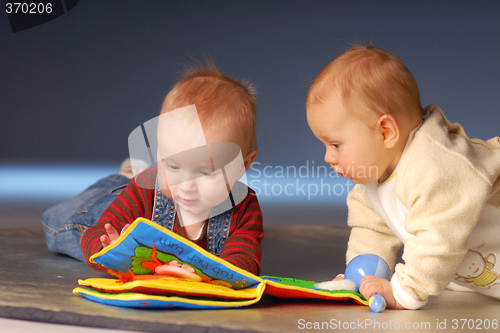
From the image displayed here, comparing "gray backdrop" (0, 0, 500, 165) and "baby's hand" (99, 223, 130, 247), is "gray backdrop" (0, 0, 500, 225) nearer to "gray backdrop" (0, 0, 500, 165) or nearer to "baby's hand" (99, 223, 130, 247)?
"gray backdrop" (0, 0, 500, 165)

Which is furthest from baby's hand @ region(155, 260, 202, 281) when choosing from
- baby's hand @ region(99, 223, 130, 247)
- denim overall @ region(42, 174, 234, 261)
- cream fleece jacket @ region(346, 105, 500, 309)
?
cream fleece jacket @ region(346, 105, 500, 309)

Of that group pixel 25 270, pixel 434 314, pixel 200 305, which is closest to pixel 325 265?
pixel 434 314

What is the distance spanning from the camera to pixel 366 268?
48.0 inches

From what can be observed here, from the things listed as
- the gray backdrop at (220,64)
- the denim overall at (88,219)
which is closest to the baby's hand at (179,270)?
the denim overall at (88,219)

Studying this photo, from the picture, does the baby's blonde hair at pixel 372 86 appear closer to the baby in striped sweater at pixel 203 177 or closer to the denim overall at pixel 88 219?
the baby in striped sweater at pixel 203 177

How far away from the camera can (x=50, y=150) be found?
4195mm

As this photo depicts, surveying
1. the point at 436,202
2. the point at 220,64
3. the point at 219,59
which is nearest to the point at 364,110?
the point at 436,202

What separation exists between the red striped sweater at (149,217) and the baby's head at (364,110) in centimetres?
26

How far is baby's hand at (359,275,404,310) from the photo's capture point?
1115 millimetres

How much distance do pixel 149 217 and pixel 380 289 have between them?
0.55m

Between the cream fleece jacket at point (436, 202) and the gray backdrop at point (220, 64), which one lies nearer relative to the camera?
the cream fleece jacket at point (436, 202)

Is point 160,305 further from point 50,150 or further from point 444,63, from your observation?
point 50,150

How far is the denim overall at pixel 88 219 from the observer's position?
1.38 m

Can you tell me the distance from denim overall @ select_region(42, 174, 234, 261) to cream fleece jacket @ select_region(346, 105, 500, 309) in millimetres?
424
